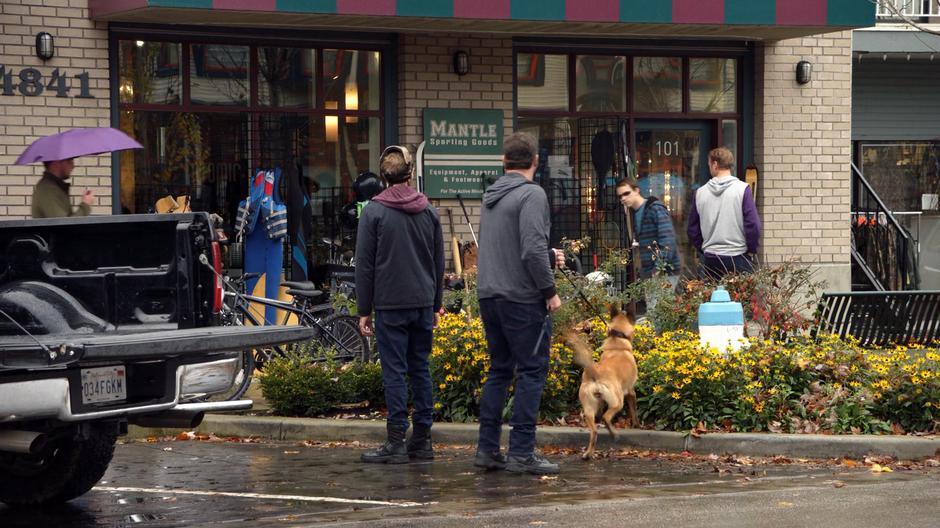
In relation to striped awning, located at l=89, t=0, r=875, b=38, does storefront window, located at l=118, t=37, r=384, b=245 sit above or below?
below

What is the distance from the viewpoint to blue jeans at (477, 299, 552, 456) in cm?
821

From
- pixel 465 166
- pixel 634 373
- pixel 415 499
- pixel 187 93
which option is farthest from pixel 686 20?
pixel 415 499

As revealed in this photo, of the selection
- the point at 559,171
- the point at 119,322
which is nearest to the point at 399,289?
the point at 119,322

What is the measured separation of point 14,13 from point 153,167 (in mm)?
1931

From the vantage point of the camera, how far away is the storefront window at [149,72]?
13.8m

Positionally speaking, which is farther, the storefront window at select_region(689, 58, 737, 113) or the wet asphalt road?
the storefront window at select_region(689, 58, 737, 113)

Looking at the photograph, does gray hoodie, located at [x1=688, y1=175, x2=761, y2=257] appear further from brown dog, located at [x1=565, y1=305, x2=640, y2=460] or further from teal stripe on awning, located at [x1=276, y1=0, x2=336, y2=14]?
teal stripe on awning, located at [x1=276, y1=0, x2=336, y2=14]

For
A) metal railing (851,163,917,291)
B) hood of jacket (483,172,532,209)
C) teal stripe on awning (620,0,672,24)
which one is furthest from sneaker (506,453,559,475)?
metal railing (851,163,917,291)

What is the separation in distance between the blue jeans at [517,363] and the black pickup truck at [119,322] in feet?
5.01

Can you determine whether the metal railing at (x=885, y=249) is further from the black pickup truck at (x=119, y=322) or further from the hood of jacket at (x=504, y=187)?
the black pickup truck at (x=119, y=322)

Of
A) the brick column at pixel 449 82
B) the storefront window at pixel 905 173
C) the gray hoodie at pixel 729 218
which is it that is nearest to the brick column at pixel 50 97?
the brick column at pixel 449 82

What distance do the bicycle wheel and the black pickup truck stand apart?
474 centimetres

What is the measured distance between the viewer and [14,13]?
1314 cm

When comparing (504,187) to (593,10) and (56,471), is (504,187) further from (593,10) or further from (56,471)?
(593,10)
